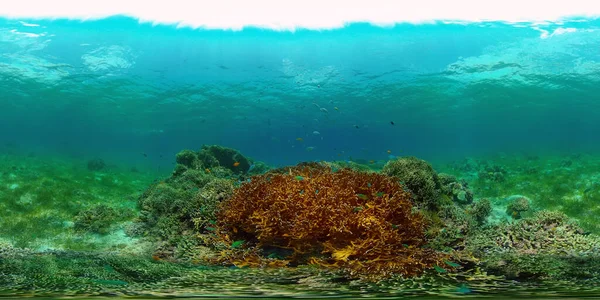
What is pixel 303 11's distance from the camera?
2761 centimetres

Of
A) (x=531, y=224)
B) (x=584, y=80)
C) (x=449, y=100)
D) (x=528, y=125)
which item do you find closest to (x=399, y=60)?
(x=449, y=100)

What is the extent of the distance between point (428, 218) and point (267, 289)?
3.67m

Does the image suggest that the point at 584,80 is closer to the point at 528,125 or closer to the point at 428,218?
the point at 528,125

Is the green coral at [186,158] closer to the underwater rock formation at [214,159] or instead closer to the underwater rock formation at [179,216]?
the underwater rock formation at [214,159]

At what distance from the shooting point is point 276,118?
55.1 m

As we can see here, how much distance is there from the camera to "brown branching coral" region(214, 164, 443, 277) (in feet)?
15.1

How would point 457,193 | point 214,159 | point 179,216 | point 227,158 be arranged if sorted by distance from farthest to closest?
point 227,158
point 214,159
point 457,193
point 179,216

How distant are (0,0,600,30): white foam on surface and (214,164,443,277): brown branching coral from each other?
Answer: 22.4m

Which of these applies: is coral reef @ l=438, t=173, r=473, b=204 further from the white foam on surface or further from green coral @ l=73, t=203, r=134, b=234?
the white foam on surface

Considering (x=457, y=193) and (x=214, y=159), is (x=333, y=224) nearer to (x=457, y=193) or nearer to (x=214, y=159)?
(x=457, y=193)

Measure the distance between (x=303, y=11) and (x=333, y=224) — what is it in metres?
25.3

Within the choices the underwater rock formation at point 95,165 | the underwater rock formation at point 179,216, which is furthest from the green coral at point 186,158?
the underwater rock formation at point 95,165

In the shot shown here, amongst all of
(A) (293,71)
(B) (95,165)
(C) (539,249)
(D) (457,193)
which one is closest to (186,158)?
(D) (457,193)

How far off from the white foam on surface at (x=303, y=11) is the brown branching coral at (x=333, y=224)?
881 inches
